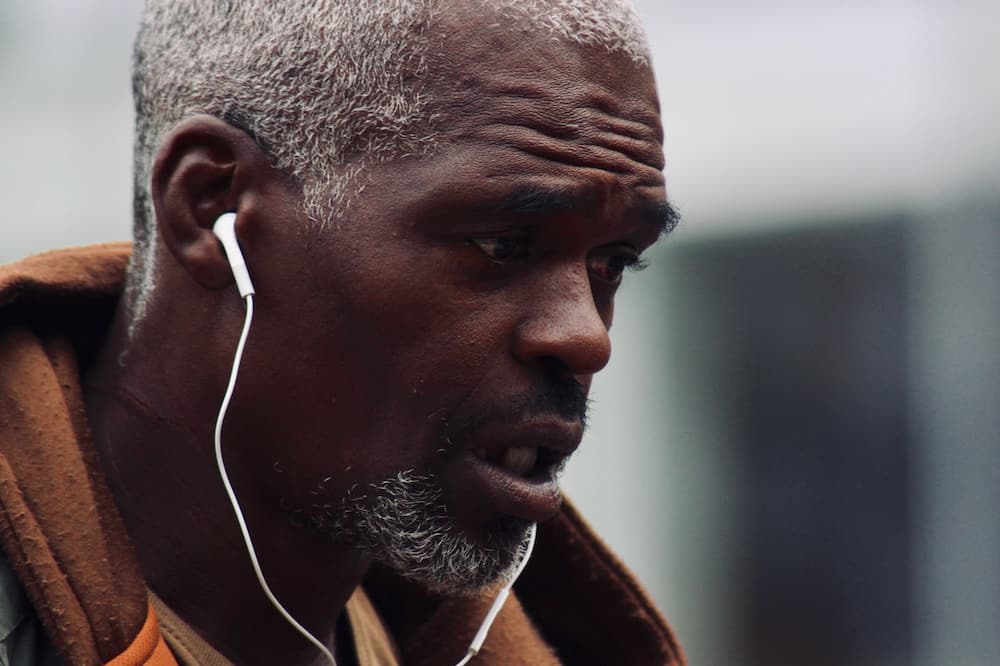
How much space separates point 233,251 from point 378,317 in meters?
0.25

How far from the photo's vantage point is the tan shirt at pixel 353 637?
2.29 metres

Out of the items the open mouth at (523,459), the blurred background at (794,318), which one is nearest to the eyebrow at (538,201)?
the open mouth at (523,459)

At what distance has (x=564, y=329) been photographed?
7.24 feet

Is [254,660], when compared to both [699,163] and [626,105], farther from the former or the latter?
[699,163]

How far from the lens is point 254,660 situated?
2381 mm

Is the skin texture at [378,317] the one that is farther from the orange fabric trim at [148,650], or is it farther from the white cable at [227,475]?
the orange fabric trim at [148,650]

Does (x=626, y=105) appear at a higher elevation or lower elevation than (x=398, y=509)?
higher

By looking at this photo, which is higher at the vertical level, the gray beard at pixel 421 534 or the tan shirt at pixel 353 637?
→ the gray beard at pixel 421 534

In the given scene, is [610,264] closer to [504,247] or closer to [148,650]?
[504,247]

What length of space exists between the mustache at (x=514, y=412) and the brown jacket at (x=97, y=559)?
51 cm

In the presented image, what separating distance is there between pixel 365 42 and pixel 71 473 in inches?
31.1

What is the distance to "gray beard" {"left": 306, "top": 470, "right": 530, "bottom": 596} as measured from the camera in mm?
2252

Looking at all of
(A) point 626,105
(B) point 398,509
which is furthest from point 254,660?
(A) point 626,105

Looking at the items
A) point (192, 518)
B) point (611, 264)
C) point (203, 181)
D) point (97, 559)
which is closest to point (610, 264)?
point (611, 264)
